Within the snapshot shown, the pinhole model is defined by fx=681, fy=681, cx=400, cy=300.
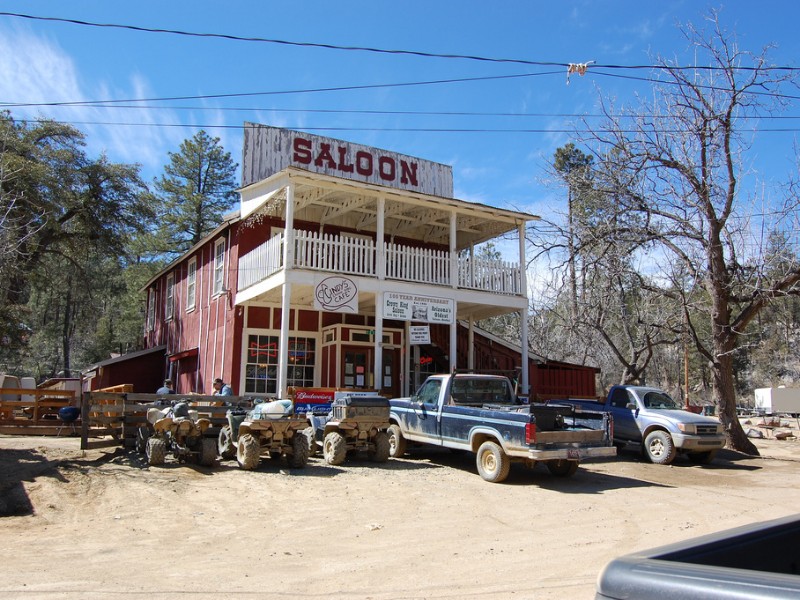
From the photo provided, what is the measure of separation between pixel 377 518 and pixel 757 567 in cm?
692

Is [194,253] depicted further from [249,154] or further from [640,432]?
[640,432]

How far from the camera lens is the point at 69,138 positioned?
28234 millimetres

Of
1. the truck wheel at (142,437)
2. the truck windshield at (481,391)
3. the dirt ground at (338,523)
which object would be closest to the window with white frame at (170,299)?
the dirt ground at (338,523)

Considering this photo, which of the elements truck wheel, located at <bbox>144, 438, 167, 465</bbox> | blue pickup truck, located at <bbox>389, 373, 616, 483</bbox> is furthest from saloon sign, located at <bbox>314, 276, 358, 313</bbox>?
truck wheel, located at <bbox>144, 438, 167, 465</bbox>

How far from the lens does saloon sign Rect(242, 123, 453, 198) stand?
2094cm

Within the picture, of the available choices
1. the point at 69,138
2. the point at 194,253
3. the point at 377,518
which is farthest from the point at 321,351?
the point at 69,138

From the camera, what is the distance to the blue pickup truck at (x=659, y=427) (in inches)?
591

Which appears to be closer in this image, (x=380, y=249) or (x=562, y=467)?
(x=562, y=467)

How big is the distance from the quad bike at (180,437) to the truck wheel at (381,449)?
311cm

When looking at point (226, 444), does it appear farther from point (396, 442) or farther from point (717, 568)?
point (717, 568)

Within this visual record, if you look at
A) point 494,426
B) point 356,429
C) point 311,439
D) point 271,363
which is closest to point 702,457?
point 494,426

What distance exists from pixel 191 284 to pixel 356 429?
1297 centimetres

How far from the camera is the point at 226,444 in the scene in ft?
43.1

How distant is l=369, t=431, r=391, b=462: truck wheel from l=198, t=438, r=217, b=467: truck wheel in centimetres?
310
